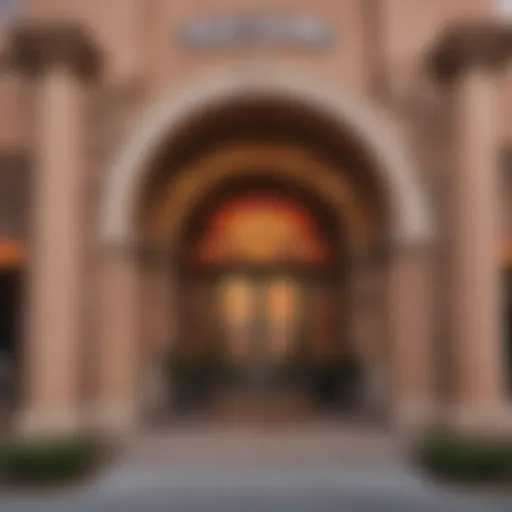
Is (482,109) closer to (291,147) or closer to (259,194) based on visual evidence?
(291,147)

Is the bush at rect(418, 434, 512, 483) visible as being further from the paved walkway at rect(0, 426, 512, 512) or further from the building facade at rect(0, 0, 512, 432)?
the building facade at rect(0, 0, 512, 432)

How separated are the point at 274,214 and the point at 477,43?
7297 mm

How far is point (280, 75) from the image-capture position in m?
13.0

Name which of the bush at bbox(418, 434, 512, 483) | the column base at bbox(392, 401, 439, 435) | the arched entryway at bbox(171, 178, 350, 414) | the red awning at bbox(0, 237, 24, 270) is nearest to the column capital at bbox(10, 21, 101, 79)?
the red awning at bbox(0, 237, 24, 270)

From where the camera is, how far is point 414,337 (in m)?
12.7

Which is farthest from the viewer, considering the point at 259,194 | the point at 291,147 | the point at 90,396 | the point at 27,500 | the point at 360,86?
the point at 259,194

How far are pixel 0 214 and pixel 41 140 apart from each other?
1.96 metres

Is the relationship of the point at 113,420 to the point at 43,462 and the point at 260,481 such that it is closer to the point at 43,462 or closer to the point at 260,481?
the point at 43,462

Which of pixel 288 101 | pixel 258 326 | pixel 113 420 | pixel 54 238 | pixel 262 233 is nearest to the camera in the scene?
pixel 54 238

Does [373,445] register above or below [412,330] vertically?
below

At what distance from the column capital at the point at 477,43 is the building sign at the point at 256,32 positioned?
243 cm

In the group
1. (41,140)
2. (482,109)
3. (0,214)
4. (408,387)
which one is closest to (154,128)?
(41,140)

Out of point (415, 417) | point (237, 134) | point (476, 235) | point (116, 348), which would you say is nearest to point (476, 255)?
point (476, 235)

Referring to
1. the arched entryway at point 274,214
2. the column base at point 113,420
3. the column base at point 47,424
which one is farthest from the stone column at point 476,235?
the column base at point 47,424
